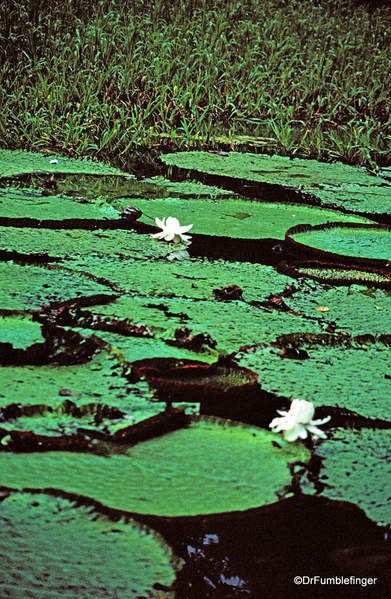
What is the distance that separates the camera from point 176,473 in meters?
1.08

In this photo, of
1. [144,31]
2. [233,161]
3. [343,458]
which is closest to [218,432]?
[343,458]

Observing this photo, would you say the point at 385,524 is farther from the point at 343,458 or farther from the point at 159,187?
the point at 159,187

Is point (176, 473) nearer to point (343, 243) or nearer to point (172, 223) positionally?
point (172, 223)

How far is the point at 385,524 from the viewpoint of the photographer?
1.03 m

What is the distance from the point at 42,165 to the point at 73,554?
2.43 metres

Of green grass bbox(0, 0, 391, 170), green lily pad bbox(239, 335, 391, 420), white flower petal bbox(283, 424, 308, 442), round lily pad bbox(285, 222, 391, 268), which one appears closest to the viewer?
white flower petal bbox(283, 424, 308, 442)

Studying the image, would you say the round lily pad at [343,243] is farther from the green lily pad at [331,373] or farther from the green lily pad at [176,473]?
the green lily pad at [176,473]

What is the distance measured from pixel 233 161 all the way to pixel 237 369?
226 cm

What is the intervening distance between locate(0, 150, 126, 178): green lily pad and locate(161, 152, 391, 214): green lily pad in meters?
0.42

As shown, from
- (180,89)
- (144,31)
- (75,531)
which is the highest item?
(144,31)

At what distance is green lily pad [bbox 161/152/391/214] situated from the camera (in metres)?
2.98

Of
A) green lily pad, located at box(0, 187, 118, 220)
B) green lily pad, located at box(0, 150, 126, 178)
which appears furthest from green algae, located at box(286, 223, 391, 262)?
green lily pad, located at box(0, 150, 126, 178)

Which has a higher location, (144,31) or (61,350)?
(144,31)

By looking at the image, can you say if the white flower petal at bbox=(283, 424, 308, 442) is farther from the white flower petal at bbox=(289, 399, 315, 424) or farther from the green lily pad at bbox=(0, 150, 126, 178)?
the green lily pad at bbox=(0, 150, 126, 178)
